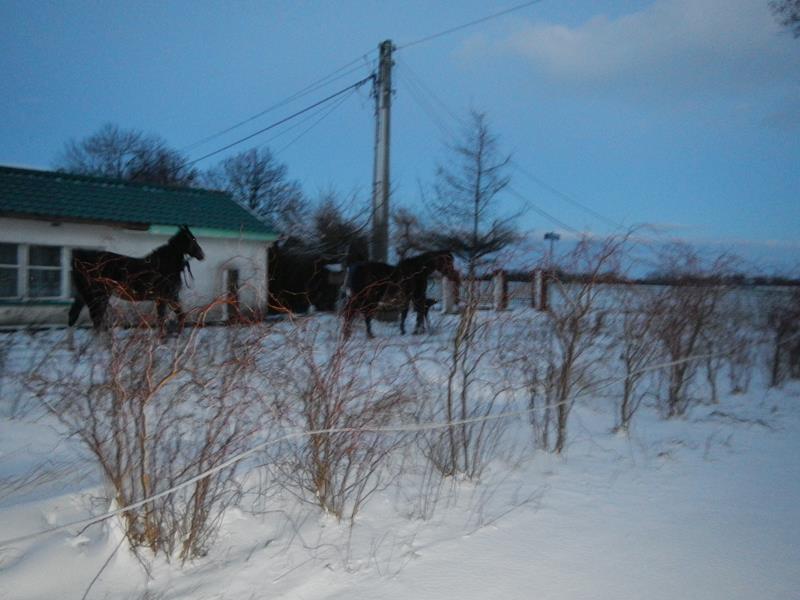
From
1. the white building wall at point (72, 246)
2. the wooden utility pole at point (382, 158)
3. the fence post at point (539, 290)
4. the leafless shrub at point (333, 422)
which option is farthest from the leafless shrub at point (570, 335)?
the wooden utility pole at point (382, 158)

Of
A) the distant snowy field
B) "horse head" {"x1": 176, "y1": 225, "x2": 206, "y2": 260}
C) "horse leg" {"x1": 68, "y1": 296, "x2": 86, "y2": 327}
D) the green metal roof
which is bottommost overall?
the distant snowy field

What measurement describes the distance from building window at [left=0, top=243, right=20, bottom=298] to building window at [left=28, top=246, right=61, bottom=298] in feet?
0.87

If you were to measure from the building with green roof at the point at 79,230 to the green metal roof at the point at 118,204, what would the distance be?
2cm

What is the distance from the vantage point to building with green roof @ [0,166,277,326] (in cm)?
1466

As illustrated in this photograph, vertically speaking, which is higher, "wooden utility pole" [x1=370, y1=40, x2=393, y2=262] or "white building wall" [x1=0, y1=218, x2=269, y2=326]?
"wooden utility pole" [x1=370, y1=40, x2=393, y2=262]

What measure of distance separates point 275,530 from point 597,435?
13.8 feet

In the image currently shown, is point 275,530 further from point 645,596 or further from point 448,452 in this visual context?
point 645,596

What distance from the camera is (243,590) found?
3584mm

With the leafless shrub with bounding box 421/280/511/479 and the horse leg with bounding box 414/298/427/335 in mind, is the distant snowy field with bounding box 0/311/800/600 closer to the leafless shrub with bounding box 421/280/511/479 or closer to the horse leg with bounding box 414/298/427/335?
the leafless shrub with bounding box 421/280/511/479

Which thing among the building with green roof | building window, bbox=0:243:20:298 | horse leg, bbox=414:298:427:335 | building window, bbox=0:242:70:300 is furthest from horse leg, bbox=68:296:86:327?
horse leg, bbox=414:298:427:335

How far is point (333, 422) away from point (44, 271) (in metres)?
13.3

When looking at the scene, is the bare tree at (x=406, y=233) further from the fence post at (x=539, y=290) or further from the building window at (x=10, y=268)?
the fence post at (x=539, y=290)

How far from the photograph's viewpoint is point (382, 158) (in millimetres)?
17031

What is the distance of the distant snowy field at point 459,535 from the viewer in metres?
3.66
